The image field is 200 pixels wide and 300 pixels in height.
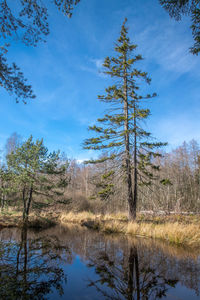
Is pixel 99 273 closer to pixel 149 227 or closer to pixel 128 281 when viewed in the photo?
pixel 128 281

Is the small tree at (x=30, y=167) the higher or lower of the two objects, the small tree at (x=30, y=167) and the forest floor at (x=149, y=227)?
the higher

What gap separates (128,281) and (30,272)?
240 cm

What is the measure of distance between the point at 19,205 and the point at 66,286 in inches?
491

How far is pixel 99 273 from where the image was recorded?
14.1ft

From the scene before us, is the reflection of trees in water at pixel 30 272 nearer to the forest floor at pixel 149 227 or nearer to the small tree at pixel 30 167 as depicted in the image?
the forest floor at pixel 149 227

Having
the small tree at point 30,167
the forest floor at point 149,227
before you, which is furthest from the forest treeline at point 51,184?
the forest floor at point 149,227

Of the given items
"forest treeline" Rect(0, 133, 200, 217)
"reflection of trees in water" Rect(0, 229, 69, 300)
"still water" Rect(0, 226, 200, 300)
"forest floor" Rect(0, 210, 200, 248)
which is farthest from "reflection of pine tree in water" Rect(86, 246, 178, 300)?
"forest treeline" Rect(0, 133, 200, 217)

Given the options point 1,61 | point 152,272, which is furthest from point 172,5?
point 152,272

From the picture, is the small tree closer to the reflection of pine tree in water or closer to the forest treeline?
the forest treeline

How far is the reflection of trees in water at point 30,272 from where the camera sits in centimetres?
319

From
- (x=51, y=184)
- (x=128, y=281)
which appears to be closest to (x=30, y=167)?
(x=51, y=184)

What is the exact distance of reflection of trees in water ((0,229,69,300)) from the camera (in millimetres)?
3186

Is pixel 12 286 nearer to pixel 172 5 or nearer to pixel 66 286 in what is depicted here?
pixel 66 286

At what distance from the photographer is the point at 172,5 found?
509cm
